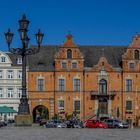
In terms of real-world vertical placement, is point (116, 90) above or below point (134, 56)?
below

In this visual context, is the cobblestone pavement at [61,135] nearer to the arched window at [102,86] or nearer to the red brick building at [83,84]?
the red brick building at [83,84]

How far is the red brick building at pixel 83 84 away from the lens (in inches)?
3285

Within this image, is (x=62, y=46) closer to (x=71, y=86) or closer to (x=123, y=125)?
(x=71, y=86)

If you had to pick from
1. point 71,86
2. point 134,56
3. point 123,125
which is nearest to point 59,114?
point 71,86

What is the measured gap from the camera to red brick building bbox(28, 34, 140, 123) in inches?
3285

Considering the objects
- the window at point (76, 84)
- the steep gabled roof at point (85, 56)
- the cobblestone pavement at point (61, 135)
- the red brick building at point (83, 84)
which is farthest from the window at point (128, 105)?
the cobblestone pavement at point (61, 135)

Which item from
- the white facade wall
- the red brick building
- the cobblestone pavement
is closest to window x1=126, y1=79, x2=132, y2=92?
the red brick building

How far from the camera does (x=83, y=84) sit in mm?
83938

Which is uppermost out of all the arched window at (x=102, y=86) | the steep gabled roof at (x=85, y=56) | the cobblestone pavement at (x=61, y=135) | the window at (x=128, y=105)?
the steep gabled roof at (x=85, y=56)

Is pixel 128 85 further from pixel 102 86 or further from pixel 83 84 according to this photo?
pixel 83 84

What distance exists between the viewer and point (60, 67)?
83562 mm

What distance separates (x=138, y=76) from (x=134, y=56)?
3.34m

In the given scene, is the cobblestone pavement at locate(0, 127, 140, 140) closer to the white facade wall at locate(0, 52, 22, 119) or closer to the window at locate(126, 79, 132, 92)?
the white facade wall at locate(0, 52, 22, 119)

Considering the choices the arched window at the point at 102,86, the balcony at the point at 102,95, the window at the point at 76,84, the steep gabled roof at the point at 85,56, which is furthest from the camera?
the steep gabled roof at the point at 85,56
